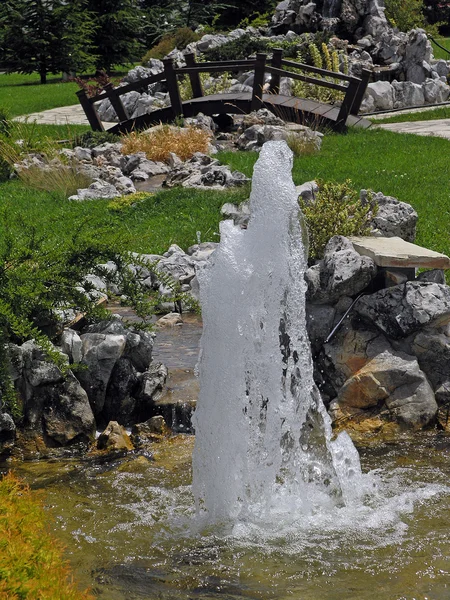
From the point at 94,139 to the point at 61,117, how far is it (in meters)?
6.84

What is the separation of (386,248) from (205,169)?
23.7ft

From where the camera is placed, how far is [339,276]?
781 cm

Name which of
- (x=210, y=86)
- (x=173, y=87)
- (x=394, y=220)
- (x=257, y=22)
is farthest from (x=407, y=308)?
(x=257, y=22)

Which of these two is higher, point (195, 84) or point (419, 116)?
point (195, 84)

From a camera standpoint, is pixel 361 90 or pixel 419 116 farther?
pixel 419 116

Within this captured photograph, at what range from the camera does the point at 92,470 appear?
654 cm

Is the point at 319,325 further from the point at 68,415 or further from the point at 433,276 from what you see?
the point at 68,415

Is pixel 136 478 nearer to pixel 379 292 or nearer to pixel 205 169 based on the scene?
pixel 379 292

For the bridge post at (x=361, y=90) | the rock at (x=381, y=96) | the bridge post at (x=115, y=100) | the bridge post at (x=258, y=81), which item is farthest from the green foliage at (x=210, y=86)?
the bridge post at (x=361, y=90)

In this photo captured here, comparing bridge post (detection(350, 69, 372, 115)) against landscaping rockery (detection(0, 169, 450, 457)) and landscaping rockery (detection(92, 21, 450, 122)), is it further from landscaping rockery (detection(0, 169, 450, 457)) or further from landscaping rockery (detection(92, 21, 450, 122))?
landscaping rockery (detection(0, 169, 450, 457))

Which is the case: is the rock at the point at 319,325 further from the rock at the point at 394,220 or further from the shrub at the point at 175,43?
the shrub at the point at 175,43

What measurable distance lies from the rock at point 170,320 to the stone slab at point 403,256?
205 centimetres

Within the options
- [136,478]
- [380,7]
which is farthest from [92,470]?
[380,7]

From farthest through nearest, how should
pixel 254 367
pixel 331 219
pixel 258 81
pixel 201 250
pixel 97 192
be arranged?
pixel 258 81 < pixel 97 192 < pixel 201 250 < pixel 331 219 < pixel 254 367
